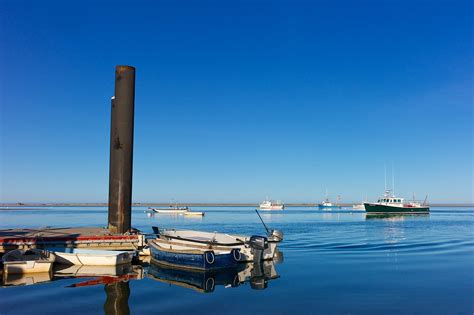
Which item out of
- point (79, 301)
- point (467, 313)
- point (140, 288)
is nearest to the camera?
point (467, 313)

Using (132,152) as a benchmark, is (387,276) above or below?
below

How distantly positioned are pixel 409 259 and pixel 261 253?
35.4ft

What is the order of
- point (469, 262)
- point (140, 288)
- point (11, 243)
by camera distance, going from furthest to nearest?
point (469, 262) → point (11, 243) → point (140, 288)

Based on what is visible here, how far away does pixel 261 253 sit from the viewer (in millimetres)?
25422

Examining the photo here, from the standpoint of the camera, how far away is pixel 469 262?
26812 millimetres

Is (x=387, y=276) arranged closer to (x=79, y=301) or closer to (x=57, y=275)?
(x=79, y=301)

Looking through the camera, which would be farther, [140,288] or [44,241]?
[44,241]

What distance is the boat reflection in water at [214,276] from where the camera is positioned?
1947 cm

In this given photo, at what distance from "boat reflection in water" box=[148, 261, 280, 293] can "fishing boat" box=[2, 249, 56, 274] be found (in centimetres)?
536

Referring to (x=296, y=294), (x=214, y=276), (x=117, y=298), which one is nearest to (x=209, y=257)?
(x=214, y=276)

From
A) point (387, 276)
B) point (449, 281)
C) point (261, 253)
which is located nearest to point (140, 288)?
point (261, 253)

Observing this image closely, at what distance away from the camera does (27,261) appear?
21156 mm

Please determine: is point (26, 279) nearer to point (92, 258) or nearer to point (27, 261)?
point (27, 261)

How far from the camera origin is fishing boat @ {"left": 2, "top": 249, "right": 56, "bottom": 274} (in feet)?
68.5
